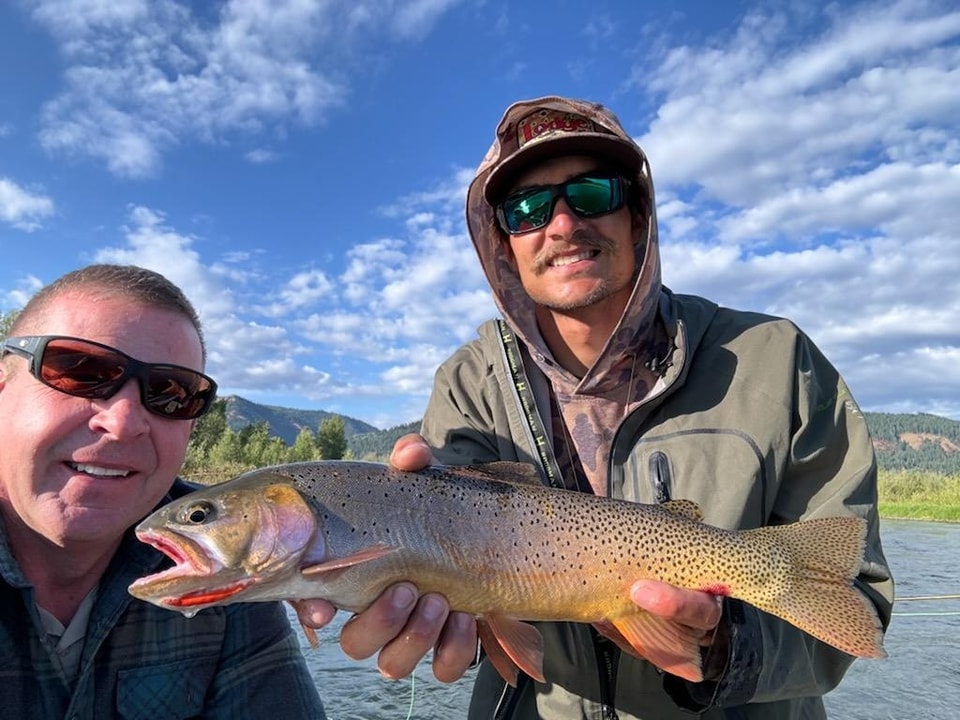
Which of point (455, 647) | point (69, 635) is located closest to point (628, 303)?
point (455, 647)

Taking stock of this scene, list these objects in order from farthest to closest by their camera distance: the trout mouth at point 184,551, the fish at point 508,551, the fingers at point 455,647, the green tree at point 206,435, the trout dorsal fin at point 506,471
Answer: the green tree at point 206,435
the trout dorsal fin at point 506,471
the fingers at point 455,647
the fish at point 508,551
the trout mouth at point 184,551

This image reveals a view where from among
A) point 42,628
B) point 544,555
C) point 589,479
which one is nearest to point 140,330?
point 42,628

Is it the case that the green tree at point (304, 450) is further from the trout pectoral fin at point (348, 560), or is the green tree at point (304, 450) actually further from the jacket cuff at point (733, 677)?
the jacket cuff at point (733, 677)

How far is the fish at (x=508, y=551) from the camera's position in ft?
8.23

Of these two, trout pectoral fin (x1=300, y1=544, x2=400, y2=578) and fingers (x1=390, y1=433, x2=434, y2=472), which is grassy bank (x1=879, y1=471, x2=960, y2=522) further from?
trout pectoral fin (x1=300, y1=544, x2=400, y2=578)

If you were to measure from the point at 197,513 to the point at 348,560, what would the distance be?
583 mm

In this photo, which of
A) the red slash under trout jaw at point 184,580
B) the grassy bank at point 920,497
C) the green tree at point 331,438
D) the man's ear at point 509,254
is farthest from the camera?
the green tree at point 331,438

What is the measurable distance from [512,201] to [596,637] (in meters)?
2.26

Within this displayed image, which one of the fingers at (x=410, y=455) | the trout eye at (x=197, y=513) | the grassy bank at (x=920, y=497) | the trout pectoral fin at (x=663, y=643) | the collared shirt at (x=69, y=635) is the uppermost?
the fingers at (x=410, y=455)

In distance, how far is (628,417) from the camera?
3.17m

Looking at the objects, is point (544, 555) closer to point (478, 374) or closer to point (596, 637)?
point (596, 637)

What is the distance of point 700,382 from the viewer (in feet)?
10.7

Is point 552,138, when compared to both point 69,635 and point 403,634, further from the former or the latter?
point 69,635

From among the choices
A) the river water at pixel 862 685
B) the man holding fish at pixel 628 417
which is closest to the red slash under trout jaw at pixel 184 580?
the man holding fish at pixel 628 417
